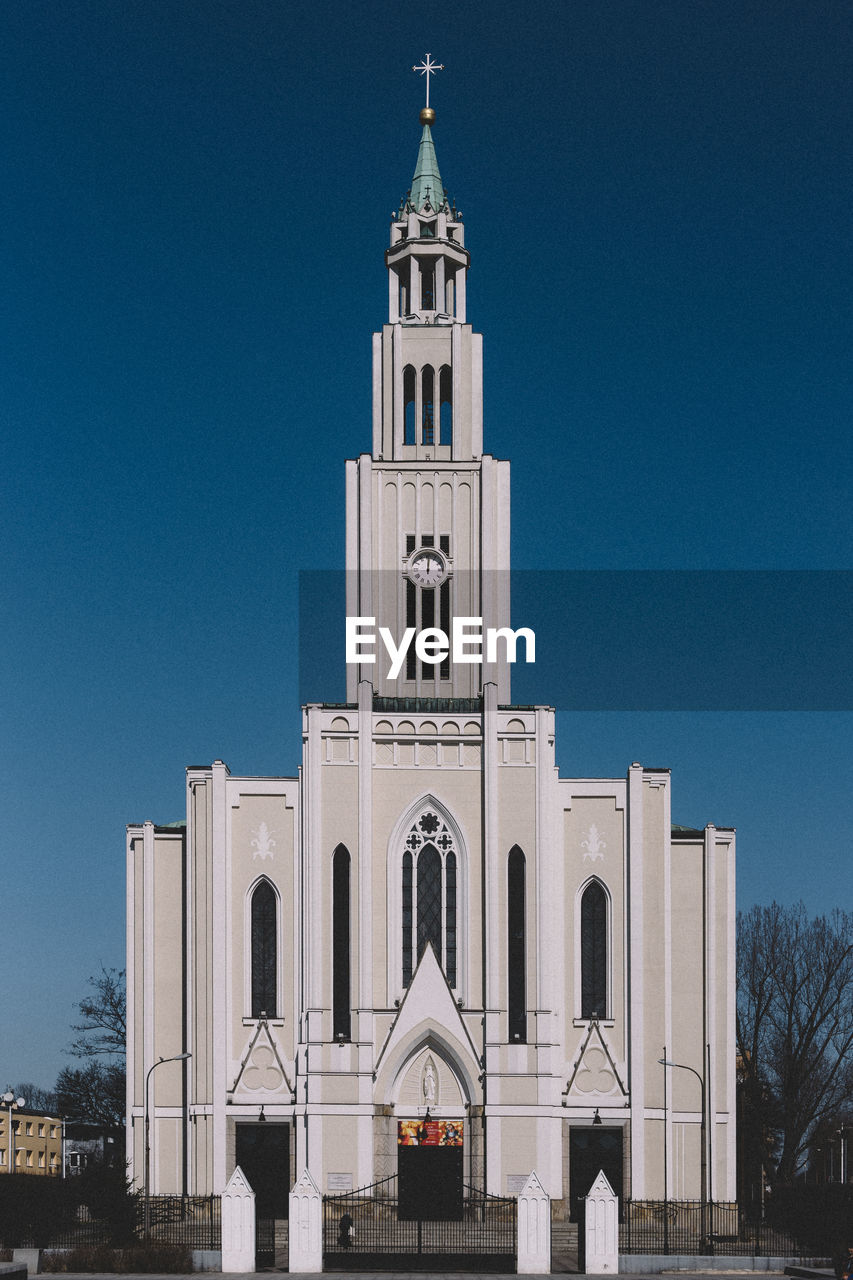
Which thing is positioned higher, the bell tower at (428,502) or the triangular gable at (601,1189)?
Result: the bell tower at (428,502)

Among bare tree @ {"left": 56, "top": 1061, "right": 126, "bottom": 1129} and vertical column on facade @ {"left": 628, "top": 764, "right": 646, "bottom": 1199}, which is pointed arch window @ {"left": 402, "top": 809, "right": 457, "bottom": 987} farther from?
bare tree @ {"left": 56, "top": 1061, "right": 126, "bottom": 1129}

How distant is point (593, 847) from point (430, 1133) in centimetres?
986

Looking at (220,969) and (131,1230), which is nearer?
(131,1230)

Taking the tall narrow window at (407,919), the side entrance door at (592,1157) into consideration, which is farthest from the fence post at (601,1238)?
the tall narrow window at (407,919)

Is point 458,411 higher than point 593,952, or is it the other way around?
point 458,411

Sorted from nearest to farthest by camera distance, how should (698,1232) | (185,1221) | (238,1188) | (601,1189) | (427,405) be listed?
(238,1188)
(601,1189)
(185,1221)
(698,1232)
(427,405)

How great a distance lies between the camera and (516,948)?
175 feet

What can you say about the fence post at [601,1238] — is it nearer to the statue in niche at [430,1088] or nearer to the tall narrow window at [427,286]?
the statue in niche at [430,1088]

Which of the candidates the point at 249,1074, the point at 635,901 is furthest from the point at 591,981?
the point at 249,1074

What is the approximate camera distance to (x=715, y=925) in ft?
181

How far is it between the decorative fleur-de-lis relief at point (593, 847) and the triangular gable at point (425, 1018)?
6006mm

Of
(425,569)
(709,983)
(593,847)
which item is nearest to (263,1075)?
(593,847)

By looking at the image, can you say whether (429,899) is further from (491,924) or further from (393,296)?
(393,296)

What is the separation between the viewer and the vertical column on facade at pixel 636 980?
2069 inches
